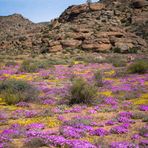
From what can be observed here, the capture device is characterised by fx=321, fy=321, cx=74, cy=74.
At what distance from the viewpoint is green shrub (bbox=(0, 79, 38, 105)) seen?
1605 centimetres

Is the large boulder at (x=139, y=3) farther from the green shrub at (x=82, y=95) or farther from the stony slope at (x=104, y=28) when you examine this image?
the green shrub at (x=82, y=95)

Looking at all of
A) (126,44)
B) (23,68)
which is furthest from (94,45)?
(23,68)

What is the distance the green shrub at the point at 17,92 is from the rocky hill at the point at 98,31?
124 feet

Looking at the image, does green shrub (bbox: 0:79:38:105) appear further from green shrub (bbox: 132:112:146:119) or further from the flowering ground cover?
green shrub (bbox: 132:112:146:119)

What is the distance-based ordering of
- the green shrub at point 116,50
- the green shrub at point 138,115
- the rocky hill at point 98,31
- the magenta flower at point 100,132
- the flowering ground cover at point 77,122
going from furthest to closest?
the rocky hill at point 98,31 → the green shrub at point 116,50 → the green shrub at point 138,115 → the magenta flower at point 100,132 → the flowering ground cover at point 77,122

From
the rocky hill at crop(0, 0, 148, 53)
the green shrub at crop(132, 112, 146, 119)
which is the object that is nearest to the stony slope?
the rocky hill at crop(0, 0, 148, 53)

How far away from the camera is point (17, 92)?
17125 mm

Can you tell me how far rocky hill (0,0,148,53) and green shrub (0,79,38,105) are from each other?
37.6 m

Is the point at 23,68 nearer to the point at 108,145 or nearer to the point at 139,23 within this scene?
the point at 108,145

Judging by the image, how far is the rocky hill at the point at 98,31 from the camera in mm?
56994

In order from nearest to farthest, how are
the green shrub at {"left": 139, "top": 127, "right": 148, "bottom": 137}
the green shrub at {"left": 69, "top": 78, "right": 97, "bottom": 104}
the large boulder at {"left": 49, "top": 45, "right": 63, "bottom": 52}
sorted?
the green shrub at {"left": 139, "top": 127, "right": 148, "bottom": 137} < the green shrub at {"left": 69, "top": 78, "right": 97, "bottom": 104} < the large boulder at {"left": 49, "top": 45, "right": 63, "bottom": 52}

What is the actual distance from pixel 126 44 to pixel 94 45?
563 cm

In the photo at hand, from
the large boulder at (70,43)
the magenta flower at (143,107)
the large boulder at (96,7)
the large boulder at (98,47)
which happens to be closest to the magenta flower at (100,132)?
the magenta flower at (143,107)

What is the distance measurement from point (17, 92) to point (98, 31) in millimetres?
46298
